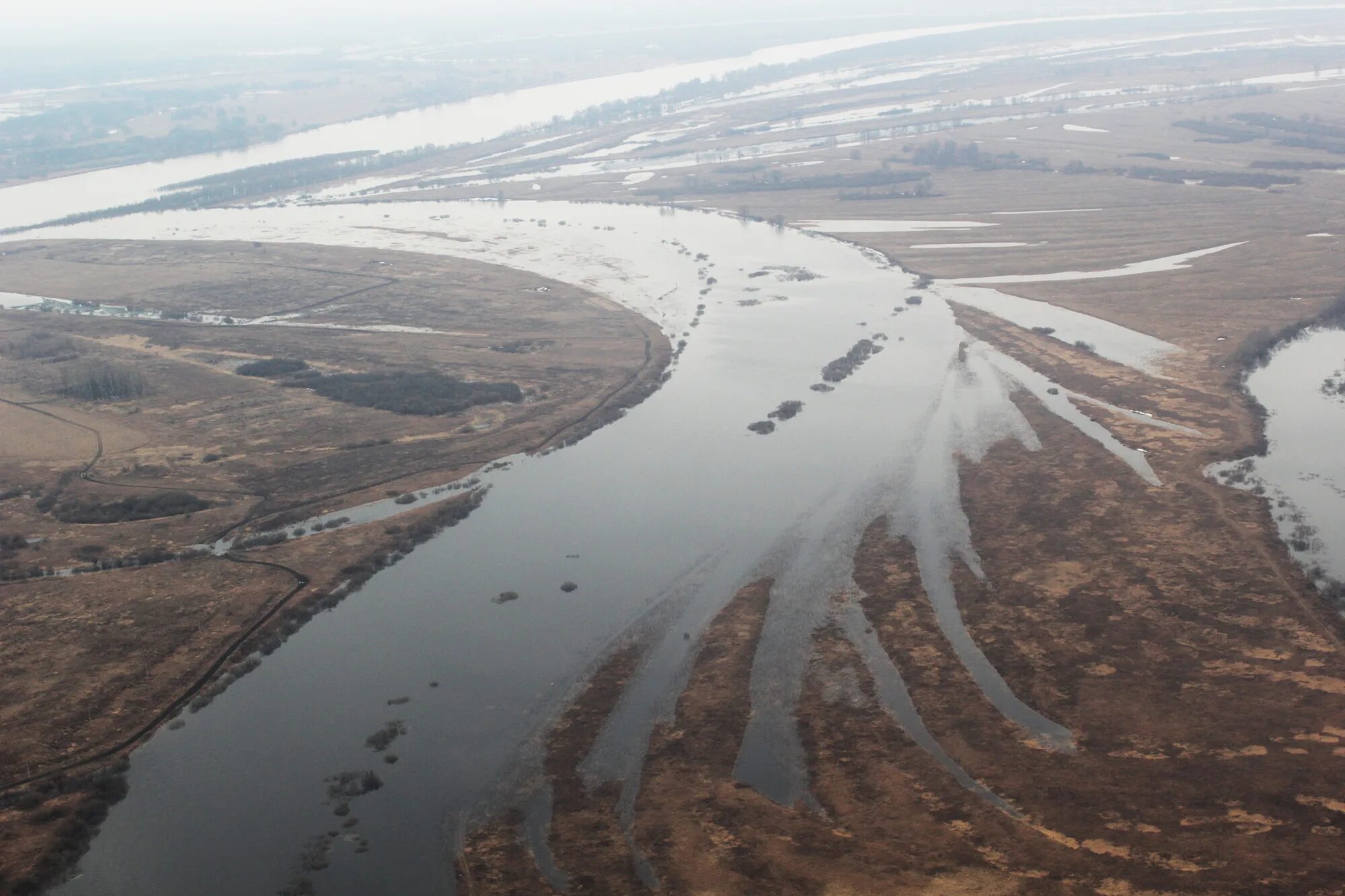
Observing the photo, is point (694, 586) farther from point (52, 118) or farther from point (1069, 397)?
point (52, 118)

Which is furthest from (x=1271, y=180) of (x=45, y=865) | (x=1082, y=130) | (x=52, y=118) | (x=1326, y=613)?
(x=52, y=118)

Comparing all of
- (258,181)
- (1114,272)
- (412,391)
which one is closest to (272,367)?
(412,391)

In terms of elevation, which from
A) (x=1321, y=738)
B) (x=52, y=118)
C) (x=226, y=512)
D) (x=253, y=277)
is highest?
(x=52, y=118)

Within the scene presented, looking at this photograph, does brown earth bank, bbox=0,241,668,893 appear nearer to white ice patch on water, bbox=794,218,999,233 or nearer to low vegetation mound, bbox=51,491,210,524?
low vegetation mound, bbox=51,491,210,524

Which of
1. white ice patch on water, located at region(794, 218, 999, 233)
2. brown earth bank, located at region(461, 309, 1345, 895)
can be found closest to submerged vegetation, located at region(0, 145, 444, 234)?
white ice patch on water, located at region(794, 218, 999, 233)

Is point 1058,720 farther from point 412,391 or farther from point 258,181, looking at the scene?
point 258,181

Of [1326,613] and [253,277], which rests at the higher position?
[253,277]

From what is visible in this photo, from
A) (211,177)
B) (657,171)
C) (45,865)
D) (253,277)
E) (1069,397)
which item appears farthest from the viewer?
(211,177)

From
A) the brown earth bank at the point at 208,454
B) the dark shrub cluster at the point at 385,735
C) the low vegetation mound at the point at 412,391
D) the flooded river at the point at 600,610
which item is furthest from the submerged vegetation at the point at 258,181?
the dark shrub cluster at the point at 385,735
